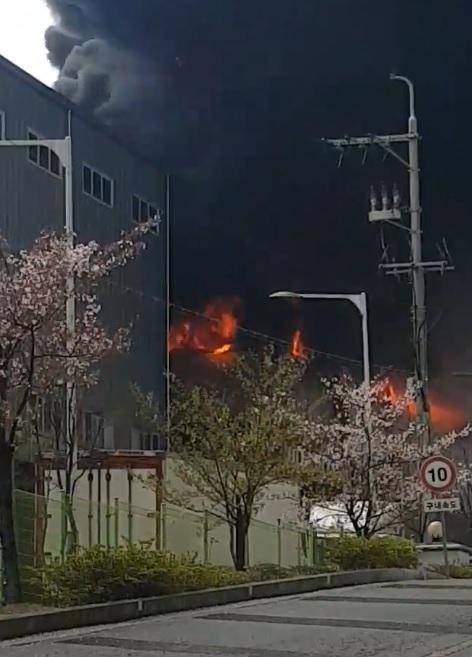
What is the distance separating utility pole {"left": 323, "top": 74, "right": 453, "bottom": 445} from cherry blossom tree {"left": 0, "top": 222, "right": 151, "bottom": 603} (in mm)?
18830

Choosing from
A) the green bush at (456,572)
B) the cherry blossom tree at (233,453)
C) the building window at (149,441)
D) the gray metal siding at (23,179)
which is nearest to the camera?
the cherry blossom tree at (233,453)

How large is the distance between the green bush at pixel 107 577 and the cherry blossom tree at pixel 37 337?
89 centimetres

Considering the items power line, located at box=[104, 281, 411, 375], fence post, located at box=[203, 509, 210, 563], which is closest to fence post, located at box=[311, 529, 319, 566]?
fence post, located at box=[203, 509, 210, 563]

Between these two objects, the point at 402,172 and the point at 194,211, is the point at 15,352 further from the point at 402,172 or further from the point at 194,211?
the point at 194,211

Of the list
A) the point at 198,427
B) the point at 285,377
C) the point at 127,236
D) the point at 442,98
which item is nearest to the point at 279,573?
the point at 198,427

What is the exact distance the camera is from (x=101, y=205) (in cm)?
3775

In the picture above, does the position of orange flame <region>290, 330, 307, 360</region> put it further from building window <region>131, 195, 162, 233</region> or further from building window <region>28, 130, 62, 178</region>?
building window <region>28, 130, 62, 178</region>

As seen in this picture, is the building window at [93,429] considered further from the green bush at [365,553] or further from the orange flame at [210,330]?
the orange flame at [210,330]

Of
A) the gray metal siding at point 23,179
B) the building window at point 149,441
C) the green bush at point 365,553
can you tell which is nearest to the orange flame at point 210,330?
the building window at point 149,441

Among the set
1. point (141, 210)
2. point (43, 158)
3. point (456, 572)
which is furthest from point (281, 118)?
point (456, 572)

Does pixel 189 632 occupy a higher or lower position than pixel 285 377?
lower

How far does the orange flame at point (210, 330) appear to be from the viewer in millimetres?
50812

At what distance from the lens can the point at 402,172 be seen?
5141cm

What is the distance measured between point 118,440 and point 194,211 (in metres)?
23.8
